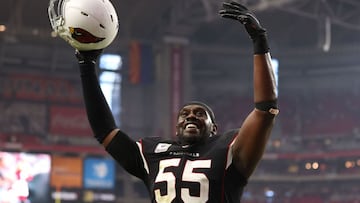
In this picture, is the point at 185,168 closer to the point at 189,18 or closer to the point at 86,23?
the point at 86,23

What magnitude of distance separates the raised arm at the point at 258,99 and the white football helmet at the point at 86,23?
2.27 feet

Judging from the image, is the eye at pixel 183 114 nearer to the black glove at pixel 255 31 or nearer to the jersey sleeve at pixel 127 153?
the jersey sleeve at pixel 127 153

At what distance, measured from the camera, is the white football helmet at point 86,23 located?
345 centimetres

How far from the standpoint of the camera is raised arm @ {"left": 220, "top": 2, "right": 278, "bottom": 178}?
3.00m

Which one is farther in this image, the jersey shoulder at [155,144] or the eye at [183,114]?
the jersey shoulder at [155,144]

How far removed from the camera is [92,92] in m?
3.52

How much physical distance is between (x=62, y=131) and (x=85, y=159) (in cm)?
333

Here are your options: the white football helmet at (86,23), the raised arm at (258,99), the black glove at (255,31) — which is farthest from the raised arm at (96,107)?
the black glove at (255,31)

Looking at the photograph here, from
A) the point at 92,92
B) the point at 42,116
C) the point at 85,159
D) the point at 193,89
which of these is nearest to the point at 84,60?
the point at 92,92

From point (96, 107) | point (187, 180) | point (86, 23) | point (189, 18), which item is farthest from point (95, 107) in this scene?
point (189, 18)

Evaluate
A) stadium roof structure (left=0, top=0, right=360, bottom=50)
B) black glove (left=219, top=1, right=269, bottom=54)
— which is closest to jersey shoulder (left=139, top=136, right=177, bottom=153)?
black glove (left=219, top=1, right=269, bottom=54)

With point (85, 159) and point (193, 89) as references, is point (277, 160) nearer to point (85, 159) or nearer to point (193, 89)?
point (193, 89)

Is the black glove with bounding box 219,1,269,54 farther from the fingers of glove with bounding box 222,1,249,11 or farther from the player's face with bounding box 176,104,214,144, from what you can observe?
the player's face with bounding box 176,104,214,144

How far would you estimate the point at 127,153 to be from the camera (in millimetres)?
3447
